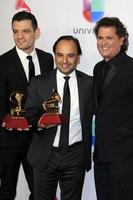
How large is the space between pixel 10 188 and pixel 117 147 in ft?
2.74

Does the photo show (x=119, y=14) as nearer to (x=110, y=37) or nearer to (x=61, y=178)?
(x=110, y=37)

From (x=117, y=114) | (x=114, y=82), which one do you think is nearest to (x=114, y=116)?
(x=117, y=114)

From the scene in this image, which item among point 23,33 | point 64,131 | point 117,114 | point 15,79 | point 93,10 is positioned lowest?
point 64,131

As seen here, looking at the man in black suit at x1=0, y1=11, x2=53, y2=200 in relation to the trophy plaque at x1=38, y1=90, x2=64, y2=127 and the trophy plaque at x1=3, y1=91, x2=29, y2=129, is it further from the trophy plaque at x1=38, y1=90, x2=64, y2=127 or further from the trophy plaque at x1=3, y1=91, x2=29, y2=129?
the trophy plaque at x1=38, y1=90, x2=64, y2=127

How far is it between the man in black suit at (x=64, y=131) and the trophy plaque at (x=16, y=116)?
38 mm

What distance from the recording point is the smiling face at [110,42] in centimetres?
194

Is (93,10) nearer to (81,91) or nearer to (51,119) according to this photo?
(81,91)

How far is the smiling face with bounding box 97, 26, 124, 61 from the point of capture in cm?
194

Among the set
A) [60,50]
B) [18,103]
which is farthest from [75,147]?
[60,50]

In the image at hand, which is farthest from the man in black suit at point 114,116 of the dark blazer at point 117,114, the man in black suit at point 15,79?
the man in black suit at point 15,79

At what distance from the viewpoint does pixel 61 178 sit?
2.02 metres

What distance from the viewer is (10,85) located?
216 centimetres

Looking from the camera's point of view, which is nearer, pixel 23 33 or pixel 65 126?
pixel 65 126

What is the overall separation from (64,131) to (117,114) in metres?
A: 0.30
